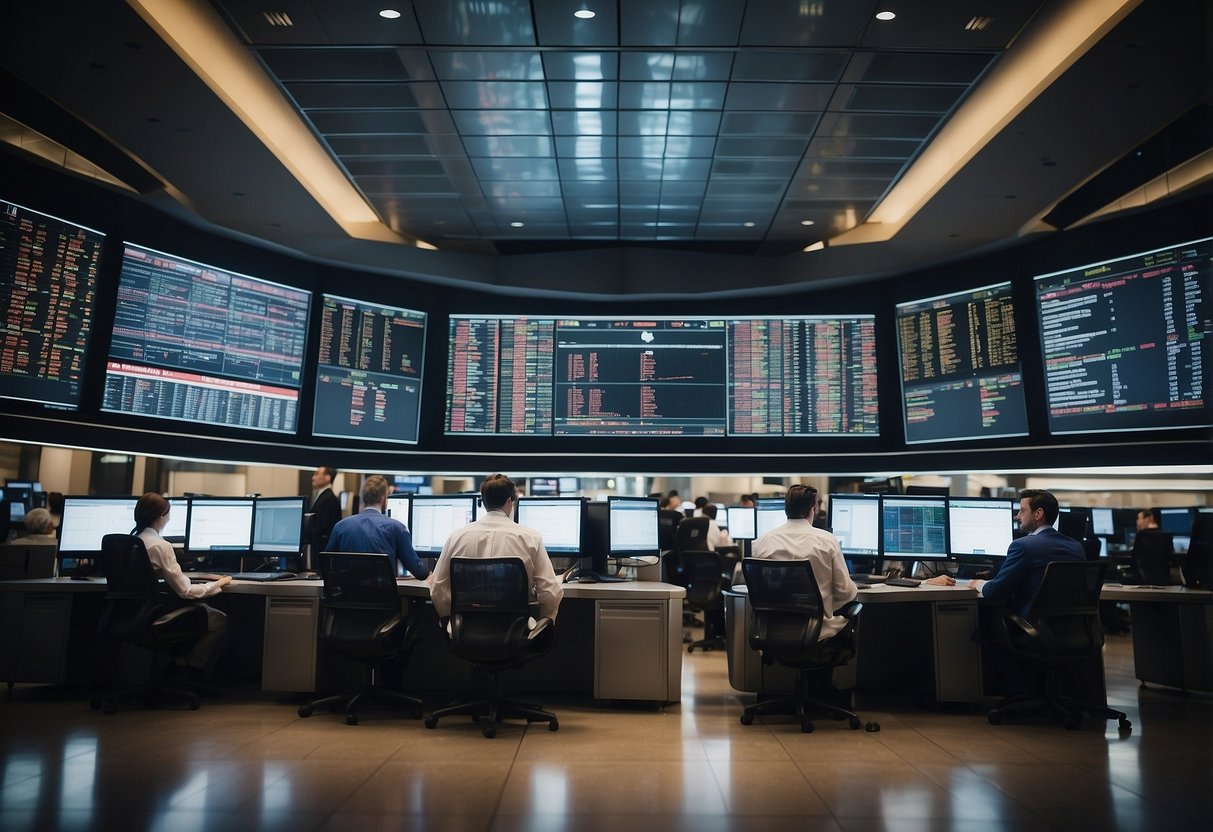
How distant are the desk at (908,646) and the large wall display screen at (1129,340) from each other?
2.46 metres

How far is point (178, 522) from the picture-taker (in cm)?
541

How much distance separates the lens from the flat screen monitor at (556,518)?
208 inches

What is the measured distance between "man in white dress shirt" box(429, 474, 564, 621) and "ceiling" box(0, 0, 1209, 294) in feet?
8.32

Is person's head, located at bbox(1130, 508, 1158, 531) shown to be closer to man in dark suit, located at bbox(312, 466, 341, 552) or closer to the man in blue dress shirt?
the man in blue dress shirt

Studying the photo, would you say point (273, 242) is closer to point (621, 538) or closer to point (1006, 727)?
point (621, 538)

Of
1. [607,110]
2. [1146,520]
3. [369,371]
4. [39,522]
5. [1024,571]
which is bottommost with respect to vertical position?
[1024,571]

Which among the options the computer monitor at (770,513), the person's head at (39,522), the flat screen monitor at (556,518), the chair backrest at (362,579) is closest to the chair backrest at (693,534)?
the computer monitor at (770,513)

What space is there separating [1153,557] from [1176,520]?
1.79m

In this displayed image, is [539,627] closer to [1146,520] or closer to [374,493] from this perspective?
[374,493]

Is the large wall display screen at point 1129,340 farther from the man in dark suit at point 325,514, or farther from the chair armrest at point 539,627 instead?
the man in dark suit at point 325,514

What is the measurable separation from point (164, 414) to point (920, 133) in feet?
19.0

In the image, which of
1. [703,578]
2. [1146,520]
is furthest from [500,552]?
[1146,520]

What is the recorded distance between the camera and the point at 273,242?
7562 millimetres

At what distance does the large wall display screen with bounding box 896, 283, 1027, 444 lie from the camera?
7.27 meters
